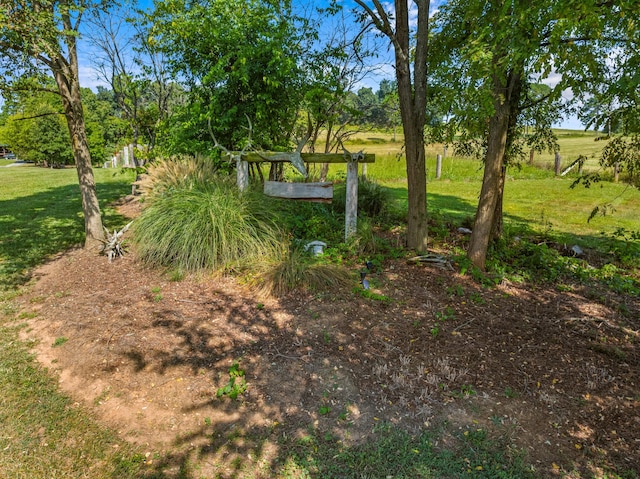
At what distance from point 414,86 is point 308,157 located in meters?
1.86

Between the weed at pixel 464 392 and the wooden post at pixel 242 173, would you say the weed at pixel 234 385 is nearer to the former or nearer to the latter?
the weed at pixel 464 392

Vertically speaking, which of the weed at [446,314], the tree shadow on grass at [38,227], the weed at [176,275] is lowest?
the weed at [446,314]

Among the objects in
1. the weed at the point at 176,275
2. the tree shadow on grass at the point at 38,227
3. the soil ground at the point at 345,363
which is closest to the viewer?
the soil ground at the point at 345,363

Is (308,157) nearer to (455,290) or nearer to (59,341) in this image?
(455,290)

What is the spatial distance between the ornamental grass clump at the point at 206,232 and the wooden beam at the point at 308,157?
0.89m

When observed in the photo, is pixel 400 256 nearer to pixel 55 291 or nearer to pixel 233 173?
pixel 233 173

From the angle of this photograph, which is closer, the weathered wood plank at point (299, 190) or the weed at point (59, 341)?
the weed at point (59, 341)

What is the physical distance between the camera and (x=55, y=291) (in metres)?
4.79

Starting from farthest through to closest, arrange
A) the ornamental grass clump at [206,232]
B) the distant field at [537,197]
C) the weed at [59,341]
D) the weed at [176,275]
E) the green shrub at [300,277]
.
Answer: the distant field at [537,197]
the ornamental grass clump at [206,232]
the weed at [176,275]
the green shrub at [300,277]
the weed at [59,341]

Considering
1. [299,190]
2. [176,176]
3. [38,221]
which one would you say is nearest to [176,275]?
[176,176]

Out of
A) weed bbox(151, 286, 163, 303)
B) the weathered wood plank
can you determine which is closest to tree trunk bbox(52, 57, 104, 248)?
weed bbox(151, 286, 163, 303)

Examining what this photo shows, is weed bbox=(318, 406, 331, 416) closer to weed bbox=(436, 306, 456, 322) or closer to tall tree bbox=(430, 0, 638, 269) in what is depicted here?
weed bbox=(436, 306, 456, 322)

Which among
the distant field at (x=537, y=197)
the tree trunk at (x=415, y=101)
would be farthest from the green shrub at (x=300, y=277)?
the distant field at (x=537, y=197)

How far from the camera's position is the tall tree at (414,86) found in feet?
16.7
